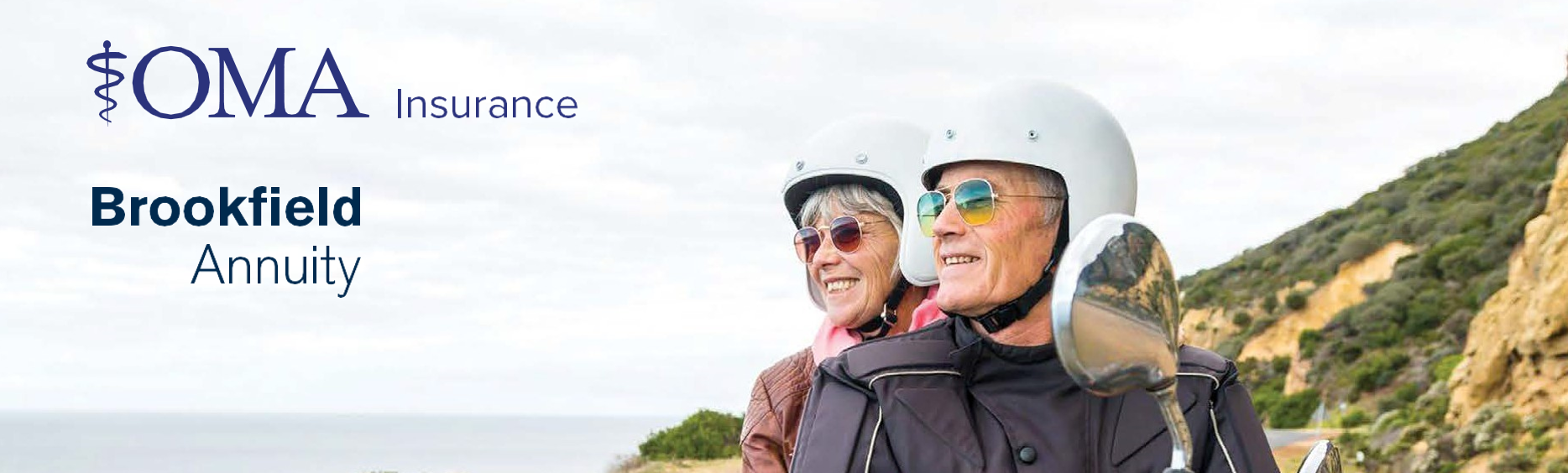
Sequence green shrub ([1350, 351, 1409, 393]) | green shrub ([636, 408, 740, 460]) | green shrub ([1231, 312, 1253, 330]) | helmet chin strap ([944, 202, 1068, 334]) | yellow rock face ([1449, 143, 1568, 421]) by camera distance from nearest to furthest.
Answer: helmet chin strap ([944, 202, 1068, 334])
yellow rock face ([1449, 143, 1568, 421])
green shrub ([636, 408, 740, 460])
green shrub ([1350, 351, 1409, 393])
green shrub ([1231, 312, 1253, 330])

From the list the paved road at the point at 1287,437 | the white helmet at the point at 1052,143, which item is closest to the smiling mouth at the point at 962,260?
the white helmet at the point at 1052,143

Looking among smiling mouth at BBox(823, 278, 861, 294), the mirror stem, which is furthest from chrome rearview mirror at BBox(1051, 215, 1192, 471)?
smiling mouth at BBox(823, 278, 861, 294)

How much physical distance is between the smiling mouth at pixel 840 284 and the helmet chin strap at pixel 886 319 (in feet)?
0.36

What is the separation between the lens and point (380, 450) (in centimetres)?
9475

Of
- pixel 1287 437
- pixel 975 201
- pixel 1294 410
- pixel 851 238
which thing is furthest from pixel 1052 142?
pixel 1294 410

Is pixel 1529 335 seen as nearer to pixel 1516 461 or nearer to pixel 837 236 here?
pixel 1516 461

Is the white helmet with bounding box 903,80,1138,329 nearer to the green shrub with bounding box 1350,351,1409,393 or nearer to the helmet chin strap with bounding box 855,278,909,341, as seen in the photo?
the helmet chin strap with bounding box 855,278,909,341

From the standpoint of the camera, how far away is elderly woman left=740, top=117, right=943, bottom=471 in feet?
16.9

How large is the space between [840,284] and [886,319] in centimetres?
19

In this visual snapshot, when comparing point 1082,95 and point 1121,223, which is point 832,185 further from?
point 1121,223

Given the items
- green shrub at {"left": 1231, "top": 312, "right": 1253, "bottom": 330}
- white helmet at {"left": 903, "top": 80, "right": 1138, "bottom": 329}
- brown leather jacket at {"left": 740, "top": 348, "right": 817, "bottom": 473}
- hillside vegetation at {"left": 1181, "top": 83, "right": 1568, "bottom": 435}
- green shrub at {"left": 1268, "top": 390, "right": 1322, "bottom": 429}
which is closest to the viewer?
white helmet at {"left": 903, "top": 80, "right": 1138, "bottom": 329}

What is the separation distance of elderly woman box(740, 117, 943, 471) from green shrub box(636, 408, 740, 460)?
18605 millimetres

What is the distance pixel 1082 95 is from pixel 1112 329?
1.77 meters

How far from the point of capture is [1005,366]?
3129mm
